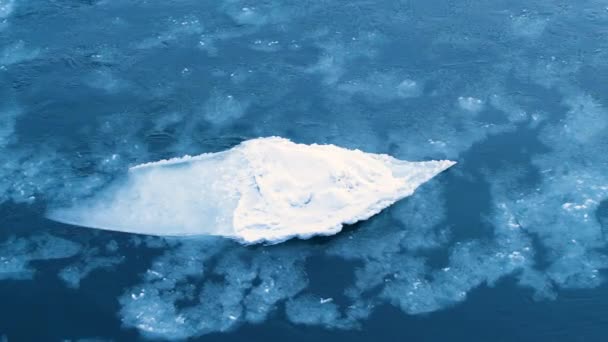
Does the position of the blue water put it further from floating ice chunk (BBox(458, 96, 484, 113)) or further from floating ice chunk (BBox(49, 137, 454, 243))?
floating ice chunk (BBox(49, 137, 454, 243))

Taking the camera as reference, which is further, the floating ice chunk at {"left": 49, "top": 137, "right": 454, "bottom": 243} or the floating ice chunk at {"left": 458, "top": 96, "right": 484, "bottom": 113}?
the floating ice chunk at {"left": 458, "top": 96, "right": 484, "bottom": 113}

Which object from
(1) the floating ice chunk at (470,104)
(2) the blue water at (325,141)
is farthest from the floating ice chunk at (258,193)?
(1) the floating ice chunk at (470,104)

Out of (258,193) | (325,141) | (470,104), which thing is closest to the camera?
(258,193)

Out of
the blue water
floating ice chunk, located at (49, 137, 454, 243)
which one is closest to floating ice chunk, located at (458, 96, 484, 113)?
the blue water

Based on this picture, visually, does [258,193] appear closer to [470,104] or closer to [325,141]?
[325,141]

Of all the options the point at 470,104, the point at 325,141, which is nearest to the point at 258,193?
the point at 325,141
